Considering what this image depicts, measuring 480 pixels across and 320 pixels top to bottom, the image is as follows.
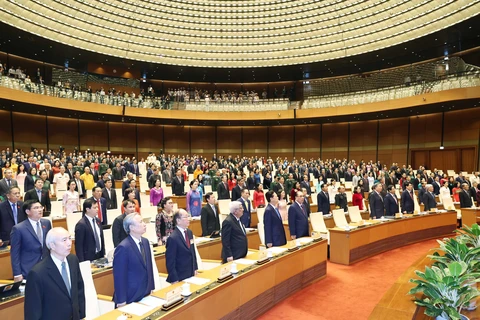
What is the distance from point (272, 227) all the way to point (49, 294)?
391 cm

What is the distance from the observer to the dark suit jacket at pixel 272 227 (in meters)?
5.98

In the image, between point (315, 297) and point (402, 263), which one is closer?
point (315, 297)

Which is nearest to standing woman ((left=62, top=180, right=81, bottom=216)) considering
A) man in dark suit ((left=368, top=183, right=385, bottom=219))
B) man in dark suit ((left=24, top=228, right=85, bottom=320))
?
man in dark suit ((left=24, top=228, right=85, bottom=320))

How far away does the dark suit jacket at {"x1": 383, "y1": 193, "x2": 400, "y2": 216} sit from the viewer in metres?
9.21

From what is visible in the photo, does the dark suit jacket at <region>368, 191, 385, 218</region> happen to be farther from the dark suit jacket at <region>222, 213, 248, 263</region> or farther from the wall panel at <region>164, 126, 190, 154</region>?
the wall panel at <region>164, 126, 190, 154</region>

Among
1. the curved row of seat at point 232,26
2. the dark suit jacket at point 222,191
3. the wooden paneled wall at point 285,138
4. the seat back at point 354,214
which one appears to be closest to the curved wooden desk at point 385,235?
the seat back at point 354,214

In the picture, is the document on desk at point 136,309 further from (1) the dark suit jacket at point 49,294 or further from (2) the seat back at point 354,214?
(2) the seat back at point 354,214

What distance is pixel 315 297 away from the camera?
5.68m

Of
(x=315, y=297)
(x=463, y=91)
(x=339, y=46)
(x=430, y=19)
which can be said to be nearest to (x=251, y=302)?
(x=315, y=297)

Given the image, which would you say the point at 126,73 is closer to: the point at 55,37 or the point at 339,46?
the point at 55,37

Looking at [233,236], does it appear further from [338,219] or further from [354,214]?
[354,214]

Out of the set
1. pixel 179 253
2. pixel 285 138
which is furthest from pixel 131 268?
pixel 285 138

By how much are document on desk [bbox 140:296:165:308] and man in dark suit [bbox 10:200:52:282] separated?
141 cm

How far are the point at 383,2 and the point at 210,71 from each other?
12.4m
